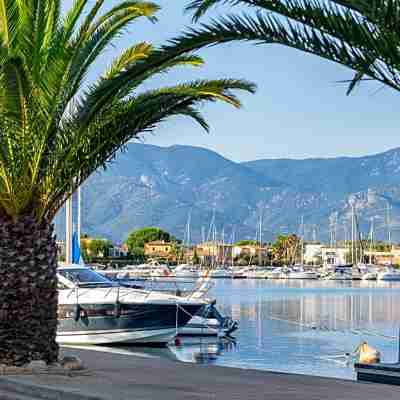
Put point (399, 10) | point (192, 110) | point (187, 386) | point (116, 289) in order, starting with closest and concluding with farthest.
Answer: point (399, 10), point (187, 386), point (192, 110), point (116, 289)

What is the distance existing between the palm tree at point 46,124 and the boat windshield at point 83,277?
15.5 meters

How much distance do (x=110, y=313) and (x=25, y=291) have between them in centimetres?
1578

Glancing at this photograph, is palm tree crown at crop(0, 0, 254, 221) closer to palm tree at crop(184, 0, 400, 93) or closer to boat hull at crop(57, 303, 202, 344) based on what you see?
palm tree at crop(184, 0, 400, 93)

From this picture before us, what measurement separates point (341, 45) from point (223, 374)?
708 cm

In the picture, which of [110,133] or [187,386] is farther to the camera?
[110,133]

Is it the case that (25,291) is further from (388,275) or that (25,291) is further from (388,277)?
(388,275)

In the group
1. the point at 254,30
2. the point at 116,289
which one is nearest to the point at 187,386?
the point at 254,30

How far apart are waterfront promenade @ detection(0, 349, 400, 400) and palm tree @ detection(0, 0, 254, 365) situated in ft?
4.21

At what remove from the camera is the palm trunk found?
16172 millimetres

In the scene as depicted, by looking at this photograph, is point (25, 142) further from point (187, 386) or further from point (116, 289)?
point (116, 289)

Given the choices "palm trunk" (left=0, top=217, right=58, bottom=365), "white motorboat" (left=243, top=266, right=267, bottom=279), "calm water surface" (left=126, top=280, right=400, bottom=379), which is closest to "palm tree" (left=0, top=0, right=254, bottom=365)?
"palm trunk" (left=0, top=217, right=58, bottom=365)

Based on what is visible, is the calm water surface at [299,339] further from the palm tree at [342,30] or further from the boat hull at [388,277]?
the boat hull at [388,277]

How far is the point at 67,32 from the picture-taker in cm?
1625

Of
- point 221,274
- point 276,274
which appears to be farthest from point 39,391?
point 276,274
